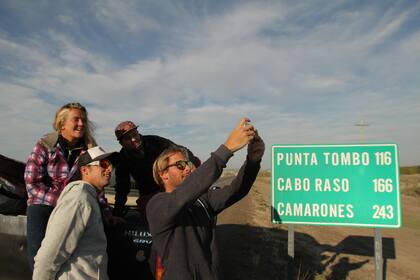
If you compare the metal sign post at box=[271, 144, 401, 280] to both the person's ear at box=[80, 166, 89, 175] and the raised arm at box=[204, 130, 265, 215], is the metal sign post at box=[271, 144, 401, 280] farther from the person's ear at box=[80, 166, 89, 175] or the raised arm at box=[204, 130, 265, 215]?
the person's ear at box=[80, 166, 89, 175]

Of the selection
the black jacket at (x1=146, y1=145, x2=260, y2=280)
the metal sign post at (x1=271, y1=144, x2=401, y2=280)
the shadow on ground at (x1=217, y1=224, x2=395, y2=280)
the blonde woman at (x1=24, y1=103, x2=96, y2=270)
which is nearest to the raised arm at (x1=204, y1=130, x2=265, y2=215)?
the black jacket at (x1=146, y1=145, x2=260, y2=280)

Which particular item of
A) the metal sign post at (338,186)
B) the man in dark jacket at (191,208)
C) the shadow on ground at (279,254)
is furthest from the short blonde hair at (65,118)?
the shadow on ground at (279,254)

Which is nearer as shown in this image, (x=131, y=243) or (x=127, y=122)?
(x=131, y=243)

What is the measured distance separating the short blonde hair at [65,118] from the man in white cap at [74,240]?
3.40 feet

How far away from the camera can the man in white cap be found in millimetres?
2213

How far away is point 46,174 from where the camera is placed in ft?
10.7

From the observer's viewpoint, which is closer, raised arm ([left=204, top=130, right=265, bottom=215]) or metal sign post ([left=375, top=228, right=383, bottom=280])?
raised arm ([left=204, top=130, right=265, bottom=215])

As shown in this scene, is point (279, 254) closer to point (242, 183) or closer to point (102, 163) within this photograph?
point (242, 183)

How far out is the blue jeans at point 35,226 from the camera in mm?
3086

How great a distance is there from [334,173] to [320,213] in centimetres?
55

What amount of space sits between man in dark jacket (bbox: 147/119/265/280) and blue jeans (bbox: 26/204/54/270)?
1.21 metres

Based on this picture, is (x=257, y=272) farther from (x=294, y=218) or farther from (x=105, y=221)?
(x=105, y=221)

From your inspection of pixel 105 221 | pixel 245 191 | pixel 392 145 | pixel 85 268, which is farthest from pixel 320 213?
pixel 85 268

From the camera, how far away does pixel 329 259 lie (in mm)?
7840
